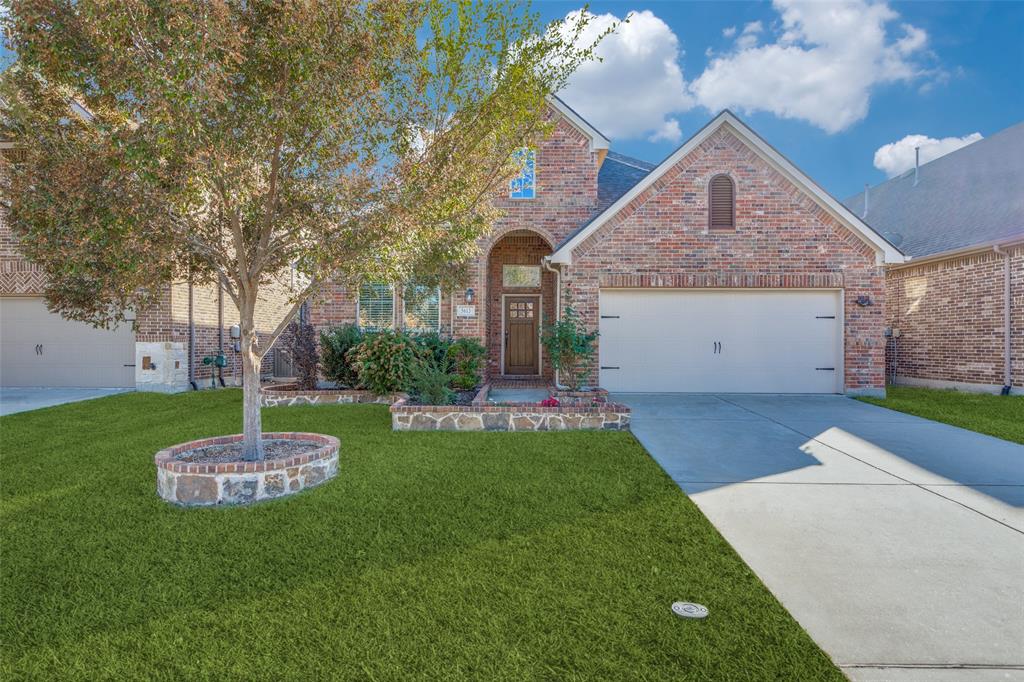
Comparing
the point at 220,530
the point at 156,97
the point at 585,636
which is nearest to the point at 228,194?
the point at 156,97

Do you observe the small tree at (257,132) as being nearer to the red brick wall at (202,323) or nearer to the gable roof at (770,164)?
the gable roof at (770,164)

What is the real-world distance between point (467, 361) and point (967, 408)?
957cm

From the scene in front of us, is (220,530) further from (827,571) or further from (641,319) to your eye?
(641,319)

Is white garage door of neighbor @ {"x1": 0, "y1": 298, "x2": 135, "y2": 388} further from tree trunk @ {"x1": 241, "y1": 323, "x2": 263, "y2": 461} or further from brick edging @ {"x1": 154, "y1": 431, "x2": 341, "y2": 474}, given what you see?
tree trunk @ {"x1": 241, "y1": 323, "x2": 263, "y2": 461}

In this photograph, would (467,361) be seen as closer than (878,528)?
No

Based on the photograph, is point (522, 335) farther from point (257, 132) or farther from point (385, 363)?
point (257, 132)

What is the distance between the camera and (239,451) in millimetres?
5363

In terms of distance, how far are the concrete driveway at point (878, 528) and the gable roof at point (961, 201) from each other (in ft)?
25.9

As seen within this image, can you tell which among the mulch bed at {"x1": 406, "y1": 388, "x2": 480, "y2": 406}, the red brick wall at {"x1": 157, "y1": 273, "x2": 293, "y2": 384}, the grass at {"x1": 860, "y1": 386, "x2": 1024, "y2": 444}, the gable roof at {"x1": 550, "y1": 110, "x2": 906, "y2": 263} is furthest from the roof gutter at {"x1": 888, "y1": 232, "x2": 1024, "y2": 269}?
the red brick wall at {"x1": 157, "y1": 273, "x2": 293, "y2": 384}

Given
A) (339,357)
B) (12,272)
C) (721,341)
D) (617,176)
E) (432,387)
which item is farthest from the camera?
(617,176)

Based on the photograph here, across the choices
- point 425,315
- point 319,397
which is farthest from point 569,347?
point 319,397

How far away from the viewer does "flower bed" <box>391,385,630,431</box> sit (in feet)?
24.0

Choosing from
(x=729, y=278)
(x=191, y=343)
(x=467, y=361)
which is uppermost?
(x=729, y=278)

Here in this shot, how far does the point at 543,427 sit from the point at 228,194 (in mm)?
4852
